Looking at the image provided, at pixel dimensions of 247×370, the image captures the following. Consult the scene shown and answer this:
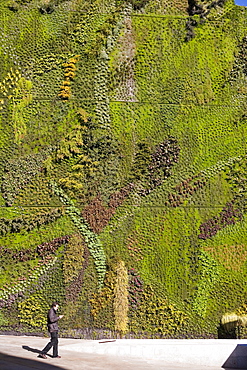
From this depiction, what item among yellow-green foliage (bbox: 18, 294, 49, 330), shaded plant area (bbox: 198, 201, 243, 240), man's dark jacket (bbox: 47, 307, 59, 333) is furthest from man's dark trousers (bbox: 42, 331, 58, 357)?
shaded plant area (bbox: 198, 201, 243, 240)

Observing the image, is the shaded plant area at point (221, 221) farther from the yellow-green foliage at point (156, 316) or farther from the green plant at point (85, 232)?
the green plant at point (85, 232)

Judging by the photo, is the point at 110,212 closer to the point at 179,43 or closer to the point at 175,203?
the point at 175,203

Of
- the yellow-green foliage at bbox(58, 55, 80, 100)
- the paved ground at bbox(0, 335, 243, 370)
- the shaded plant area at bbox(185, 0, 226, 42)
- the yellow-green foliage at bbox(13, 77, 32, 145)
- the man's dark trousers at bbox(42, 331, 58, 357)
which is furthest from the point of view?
the shaded plant area at bbox(185, 0, 226, 42)

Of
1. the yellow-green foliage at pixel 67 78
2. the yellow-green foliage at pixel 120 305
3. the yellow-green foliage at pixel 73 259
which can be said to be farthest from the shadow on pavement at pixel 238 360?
the yellow-green foliage at pixel 67 78

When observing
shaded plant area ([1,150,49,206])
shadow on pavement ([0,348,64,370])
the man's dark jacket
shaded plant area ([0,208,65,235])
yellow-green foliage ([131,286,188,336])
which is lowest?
shadow on pavement ([0,348,64,370])

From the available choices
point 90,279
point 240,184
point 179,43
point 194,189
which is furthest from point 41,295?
point 179,43

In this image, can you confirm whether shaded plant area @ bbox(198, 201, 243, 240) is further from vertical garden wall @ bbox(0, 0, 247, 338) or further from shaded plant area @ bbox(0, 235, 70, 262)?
shaded plant area @ bbox(0, 235, 70, 262)

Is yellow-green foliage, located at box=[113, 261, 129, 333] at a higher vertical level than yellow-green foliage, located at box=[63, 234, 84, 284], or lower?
lower

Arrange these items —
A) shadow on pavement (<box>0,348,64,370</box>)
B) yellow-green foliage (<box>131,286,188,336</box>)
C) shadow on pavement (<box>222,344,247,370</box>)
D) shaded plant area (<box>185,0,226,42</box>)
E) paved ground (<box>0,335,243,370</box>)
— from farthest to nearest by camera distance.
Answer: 1. shaded plant area (<box>185,0,226,42</box>)
2. yellow-green foliage (<box>131,286,188,336</box>)
3. shadow on pavement (<box>222,344,247,370</box>)
4. paved ground (<box>0,335,243,370</box>)
5. shadow on pavement (<box>0,348,64,370</box>)
